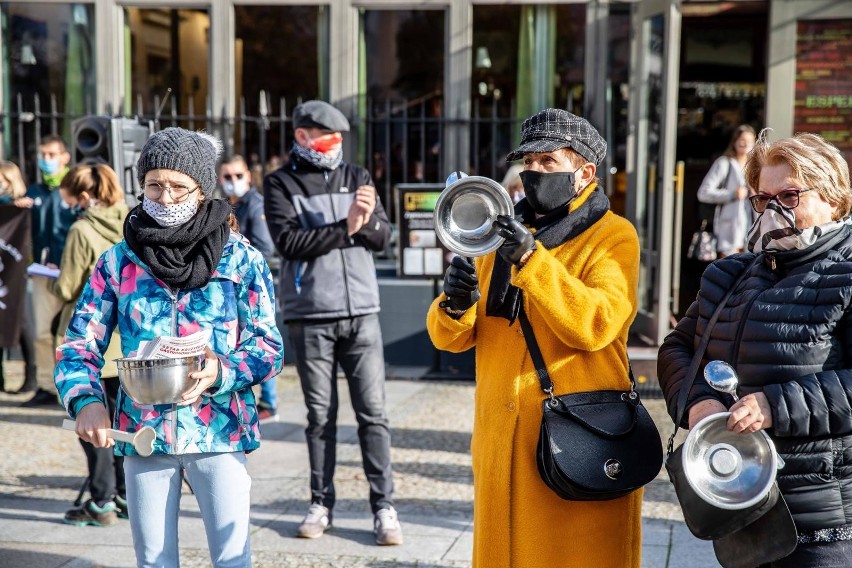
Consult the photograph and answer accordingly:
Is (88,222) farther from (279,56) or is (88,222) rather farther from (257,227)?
(279,56)

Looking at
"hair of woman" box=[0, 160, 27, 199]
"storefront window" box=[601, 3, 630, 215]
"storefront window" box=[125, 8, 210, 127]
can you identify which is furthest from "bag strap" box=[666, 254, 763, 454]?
"storefront window" box=[125, 8, 210, 127]

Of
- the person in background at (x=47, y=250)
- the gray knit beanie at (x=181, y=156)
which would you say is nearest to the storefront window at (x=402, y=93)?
the person in background at (x=47, y=250)

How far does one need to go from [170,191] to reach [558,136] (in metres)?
1.20

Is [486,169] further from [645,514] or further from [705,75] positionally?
[645,514]

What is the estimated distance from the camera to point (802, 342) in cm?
274

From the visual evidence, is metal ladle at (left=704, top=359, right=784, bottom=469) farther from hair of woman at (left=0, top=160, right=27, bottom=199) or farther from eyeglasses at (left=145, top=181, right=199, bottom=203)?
hair of woman at (left=0, top=160, right=27, bottom=199)

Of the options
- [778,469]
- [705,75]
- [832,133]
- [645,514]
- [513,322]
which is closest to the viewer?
[778,469]

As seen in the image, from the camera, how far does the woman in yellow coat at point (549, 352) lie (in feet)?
10.1

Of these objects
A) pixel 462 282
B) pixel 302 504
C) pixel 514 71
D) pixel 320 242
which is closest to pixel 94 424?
pixel 462 282

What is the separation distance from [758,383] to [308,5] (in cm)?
834

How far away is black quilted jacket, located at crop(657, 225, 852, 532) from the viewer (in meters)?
2.67

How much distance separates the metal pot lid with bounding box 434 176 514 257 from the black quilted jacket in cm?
73

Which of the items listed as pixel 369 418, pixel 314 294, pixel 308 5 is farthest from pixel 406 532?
pixel 308 5

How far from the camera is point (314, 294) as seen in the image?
16.5 ft
